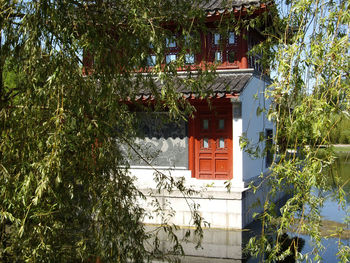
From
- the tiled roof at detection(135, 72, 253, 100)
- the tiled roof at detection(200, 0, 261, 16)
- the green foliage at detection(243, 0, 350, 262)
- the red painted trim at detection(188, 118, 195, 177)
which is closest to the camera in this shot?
the green foliage at detection(243, 0, 350, 262)

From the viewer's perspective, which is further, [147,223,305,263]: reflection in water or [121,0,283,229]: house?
[121,0,283,229]: house

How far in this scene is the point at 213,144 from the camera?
307 inches

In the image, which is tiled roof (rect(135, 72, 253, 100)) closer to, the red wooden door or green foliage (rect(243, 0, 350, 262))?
the red wooden door

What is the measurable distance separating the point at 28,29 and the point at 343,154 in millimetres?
26761

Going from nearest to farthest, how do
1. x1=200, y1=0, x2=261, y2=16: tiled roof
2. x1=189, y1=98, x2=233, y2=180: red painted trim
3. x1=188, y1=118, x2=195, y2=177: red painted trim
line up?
x1=200, y1=0, x2=261, y2=16: tiled roof → x1=189, y1=98, x2=233, y2=180: red painted trim → x1=188, y1=118, x2=195, y2=177: red painted trim

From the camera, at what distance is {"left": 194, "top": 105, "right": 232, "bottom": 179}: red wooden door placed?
770 centimetres

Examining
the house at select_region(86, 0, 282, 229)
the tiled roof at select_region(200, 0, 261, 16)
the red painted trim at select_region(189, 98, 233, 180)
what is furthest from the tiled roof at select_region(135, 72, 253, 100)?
the tiled roof at select_region(200, 0, 261, 16)

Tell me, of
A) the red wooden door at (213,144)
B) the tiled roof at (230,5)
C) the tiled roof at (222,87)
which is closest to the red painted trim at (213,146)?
the red wooden door at (213,144)

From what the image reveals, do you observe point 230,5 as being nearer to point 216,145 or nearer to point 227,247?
point 216,145

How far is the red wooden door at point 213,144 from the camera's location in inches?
303

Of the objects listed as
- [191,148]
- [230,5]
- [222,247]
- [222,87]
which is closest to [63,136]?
[230,5]

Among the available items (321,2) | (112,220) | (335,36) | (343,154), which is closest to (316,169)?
(335,36)

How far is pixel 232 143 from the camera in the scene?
7.62 metres

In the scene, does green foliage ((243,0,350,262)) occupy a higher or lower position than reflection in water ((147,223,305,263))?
higher
